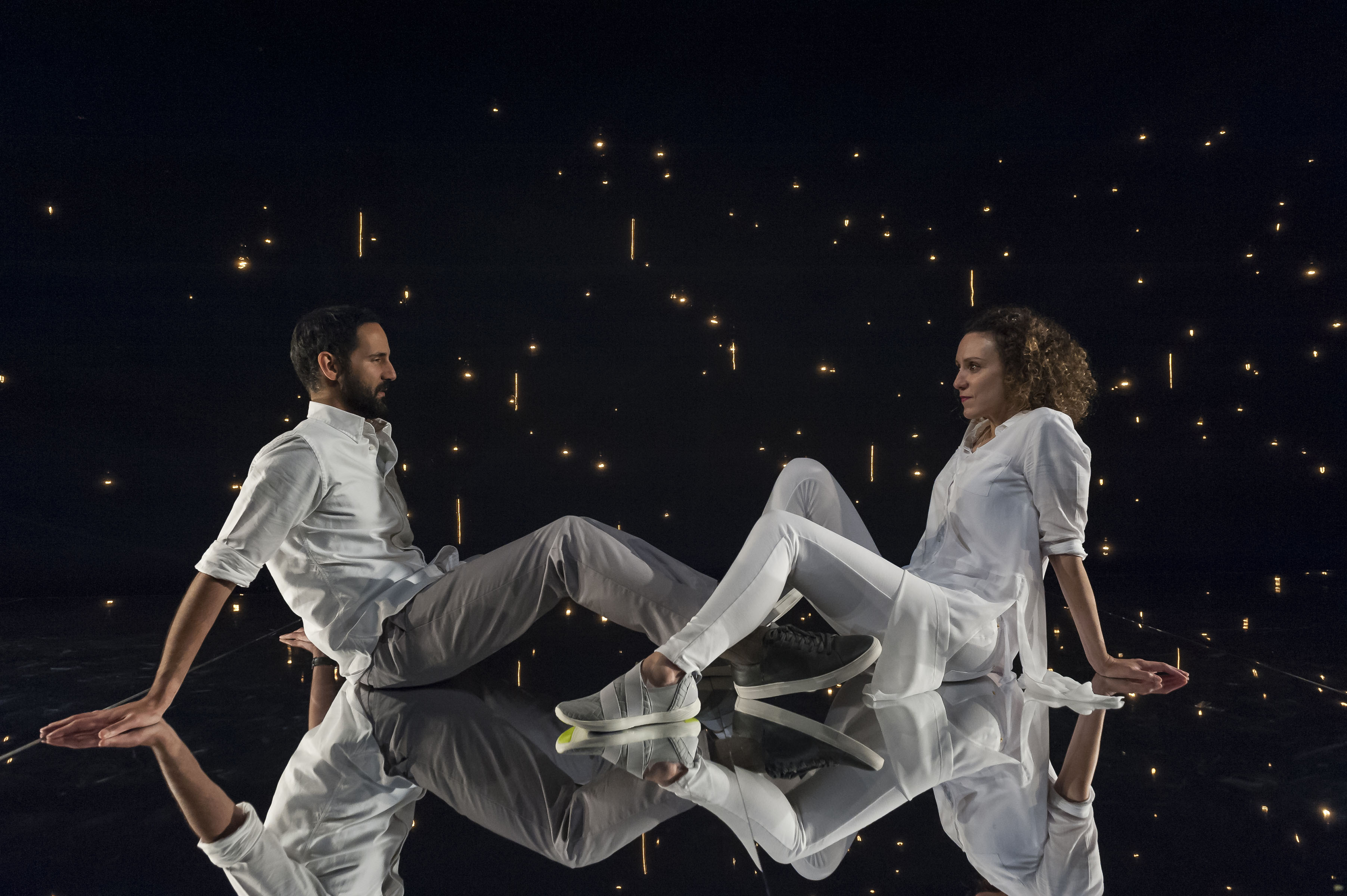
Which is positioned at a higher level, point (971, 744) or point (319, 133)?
point (319, 133)

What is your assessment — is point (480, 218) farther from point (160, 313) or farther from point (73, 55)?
point (73, 55)

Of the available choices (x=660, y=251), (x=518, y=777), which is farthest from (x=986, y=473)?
(x=660, y=251)

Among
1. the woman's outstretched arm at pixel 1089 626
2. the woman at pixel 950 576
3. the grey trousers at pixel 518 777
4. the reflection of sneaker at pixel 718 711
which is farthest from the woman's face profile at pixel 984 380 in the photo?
the grey trousers at pixel 518 777

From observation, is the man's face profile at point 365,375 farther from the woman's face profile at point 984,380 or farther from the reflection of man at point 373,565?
the woman's face profile at point 984,380

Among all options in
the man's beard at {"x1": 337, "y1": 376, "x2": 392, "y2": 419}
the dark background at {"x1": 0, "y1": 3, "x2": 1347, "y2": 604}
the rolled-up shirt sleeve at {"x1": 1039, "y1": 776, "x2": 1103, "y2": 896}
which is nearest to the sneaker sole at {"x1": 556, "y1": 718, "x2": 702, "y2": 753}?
the rolled-up shirt sleeve at {"x1": 1039, "y1": 776, "x2": 1103, "y2": 896}

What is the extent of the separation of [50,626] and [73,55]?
191 centimetres

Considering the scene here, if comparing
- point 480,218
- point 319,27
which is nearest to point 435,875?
point 480,218

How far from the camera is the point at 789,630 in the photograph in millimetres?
1623

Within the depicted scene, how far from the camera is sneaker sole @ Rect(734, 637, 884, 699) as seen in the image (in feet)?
5.11

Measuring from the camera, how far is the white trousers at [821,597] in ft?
4.37

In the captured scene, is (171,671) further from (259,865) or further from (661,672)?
(661,672)

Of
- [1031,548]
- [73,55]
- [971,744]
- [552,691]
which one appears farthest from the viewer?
[73,55]

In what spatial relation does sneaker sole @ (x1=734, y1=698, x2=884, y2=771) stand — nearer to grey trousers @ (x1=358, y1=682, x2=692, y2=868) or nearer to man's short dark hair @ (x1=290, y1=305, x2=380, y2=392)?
grey trousers @ (x1=358, y1=682, x2=692, y2=868)

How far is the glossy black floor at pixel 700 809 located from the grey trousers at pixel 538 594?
0.66 ft
